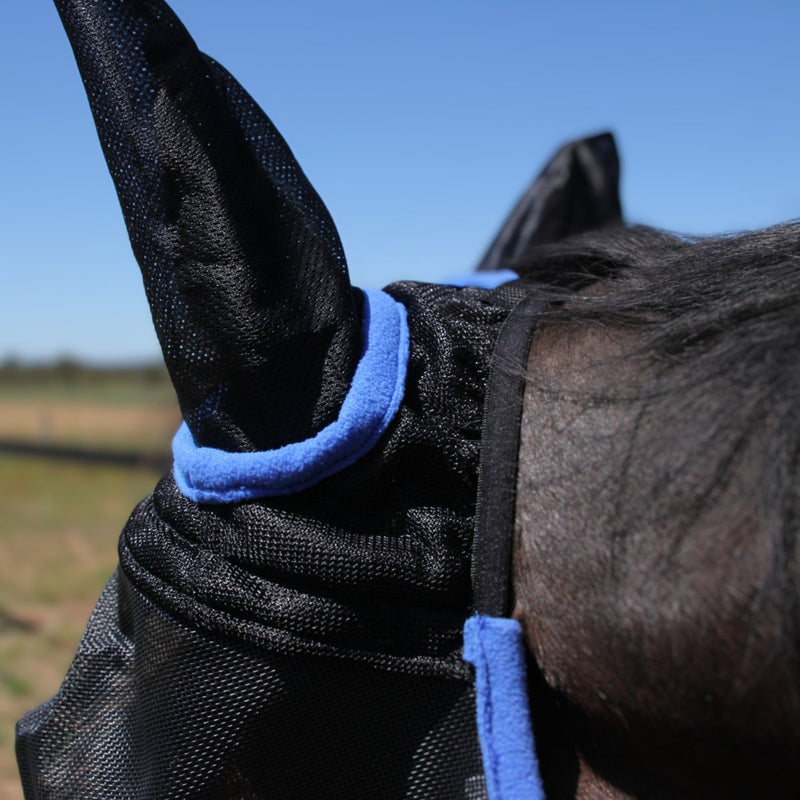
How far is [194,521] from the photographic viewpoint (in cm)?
76

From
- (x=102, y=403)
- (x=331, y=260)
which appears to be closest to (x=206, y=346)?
(x=331, y=260)

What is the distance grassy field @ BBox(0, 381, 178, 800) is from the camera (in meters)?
4.07

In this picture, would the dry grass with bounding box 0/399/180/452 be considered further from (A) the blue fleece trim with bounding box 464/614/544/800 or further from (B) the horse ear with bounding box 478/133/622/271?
(A) the blue fleece trim with bounding box 464/614/544/800

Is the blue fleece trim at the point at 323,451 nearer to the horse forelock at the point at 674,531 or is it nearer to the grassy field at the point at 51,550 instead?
the horse forelock at the point at 674,531

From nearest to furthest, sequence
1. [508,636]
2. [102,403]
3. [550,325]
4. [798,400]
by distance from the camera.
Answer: [798,400], [508,636], [550,325], [102,403]


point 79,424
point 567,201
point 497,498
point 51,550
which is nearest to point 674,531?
point 497,498

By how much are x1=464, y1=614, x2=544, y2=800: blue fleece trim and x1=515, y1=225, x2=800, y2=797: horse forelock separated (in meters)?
0.03

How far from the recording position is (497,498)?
0.69 meters

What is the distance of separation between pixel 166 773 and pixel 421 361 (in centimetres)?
45

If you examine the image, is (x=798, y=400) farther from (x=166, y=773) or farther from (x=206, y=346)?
(x=166, y=773)

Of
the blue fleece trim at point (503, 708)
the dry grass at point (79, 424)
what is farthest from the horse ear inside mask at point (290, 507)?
the dry grass at point (79, 424)

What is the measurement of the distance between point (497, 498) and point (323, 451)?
0.16 metres

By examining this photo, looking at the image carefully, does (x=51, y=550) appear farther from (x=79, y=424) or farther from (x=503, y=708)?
(x=79, y=424)

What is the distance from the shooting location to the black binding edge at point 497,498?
0.69 meters
